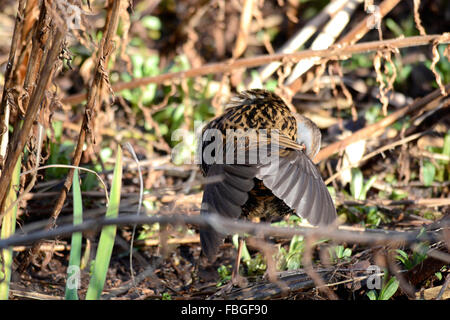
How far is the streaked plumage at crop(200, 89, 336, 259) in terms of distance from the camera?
3.02 meters

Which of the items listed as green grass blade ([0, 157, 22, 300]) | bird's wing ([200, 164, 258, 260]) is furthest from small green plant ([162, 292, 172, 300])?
green grass blade ([0, 157, 22, 300])

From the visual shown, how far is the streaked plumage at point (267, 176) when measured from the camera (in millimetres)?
3020

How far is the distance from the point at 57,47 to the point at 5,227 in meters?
0.94

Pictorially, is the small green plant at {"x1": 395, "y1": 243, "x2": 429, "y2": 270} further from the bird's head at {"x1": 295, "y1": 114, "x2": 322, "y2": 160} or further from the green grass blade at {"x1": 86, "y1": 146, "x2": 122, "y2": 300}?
the green grass blade at {"x1": 86, "y1": 146, "x2": 122, "y2": 300}

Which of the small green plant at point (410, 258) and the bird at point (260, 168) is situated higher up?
the bird at point (260, 168)

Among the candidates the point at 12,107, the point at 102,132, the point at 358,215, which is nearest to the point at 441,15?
the point at 358,215

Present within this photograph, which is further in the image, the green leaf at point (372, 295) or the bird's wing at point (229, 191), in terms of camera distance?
the green leaf at point (372, 295)

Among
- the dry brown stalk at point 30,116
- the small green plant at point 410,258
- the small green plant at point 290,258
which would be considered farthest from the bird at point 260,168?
the dry brown stalk at point 30,116

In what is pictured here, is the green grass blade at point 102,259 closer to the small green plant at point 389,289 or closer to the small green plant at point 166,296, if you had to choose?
the small green plant at point 166,296

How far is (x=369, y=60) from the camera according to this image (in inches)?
253

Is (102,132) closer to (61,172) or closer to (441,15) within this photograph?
(61,172)

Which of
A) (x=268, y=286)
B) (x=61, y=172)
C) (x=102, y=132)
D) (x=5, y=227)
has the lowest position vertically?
(x=268, y=286)

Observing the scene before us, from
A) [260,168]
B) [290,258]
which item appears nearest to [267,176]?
[260,168]

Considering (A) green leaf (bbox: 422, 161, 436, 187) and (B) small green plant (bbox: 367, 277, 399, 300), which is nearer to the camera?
(B) small green plant (bbox: 367, 277, 399, 300)
